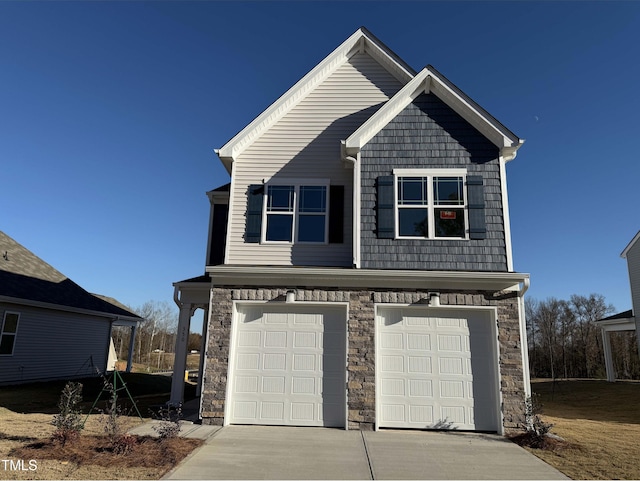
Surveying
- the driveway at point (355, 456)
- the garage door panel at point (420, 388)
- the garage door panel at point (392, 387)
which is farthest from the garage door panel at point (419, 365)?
the driveway at point (355, 456)

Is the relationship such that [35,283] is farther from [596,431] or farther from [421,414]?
[596,431]

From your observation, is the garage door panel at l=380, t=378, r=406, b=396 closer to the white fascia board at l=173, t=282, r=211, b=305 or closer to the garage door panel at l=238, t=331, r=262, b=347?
the garage door panel at l=238, t=331, r=262, b=347

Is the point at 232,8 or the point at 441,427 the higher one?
the point at 232,8

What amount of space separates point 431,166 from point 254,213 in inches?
172

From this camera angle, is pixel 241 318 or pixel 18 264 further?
pixel 18 264

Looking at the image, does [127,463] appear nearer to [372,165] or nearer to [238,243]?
[238,243]

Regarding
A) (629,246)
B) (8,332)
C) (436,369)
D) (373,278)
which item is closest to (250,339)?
(373,278)

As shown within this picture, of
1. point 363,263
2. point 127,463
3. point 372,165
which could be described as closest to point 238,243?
point 363,263

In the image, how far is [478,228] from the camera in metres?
9.30

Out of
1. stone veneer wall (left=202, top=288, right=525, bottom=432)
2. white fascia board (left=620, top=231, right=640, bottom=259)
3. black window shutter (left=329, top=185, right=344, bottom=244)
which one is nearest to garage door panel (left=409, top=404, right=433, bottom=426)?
stone veneer wall (left=202, top=288, right=525, bottom=432)

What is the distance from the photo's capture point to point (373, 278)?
8.99 metres

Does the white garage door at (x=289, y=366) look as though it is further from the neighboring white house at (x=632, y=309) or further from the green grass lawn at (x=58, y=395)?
the neighboring white house at (x=632, y=309)

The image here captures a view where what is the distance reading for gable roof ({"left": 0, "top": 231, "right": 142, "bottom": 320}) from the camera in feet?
52.2

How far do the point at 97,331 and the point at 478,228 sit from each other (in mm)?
18896
